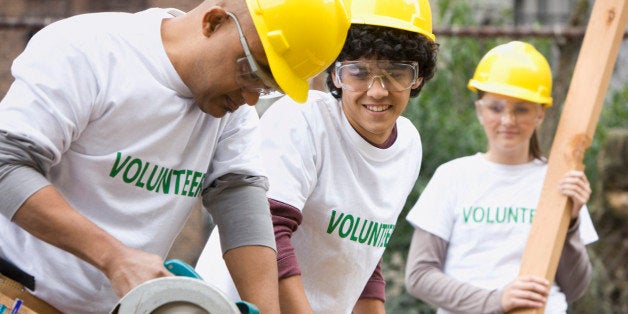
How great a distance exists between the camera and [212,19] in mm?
2674

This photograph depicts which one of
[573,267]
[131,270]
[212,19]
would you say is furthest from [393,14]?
[573,267]

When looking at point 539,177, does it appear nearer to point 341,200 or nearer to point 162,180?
point 341,200

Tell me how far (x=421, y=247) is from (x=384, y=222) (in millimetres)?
1174

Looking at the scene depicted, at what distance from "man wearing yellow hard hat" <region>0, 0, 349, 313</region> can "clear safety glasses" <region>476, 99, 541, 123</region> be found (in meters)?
2.11

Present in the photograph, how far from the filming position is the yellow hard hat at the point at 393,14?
142 inches

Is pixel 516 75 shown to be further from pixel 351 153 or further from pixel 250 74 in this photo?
pixel 250 74

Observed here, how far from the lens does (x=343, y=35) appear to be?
285cm

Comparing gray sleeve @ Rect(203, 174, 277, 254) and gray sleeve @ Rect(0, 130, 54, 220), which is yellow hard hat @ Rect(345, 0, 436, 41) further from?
gray sleeve @ Rect(0, 130, 54, 220)

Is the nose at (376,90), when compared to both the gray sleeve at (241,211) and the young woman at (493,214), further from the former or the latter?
the young woman at (493,214)

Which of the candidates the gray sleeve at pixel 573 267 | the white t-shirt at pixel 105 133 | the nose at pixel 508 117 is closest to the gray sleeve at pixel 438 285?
the gray sleeve at pixel 573 267

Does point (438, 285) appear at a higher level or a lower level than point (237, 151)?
lower

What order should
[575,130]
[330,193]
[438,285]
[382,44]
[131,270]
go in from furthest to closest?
[438,285]
[575,130]
[382,44]
[330,193]
[131,270]

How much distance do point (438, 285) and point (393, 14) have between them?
4.73ft

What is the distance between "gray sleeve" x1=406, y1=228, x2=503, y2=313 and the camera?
447cm
